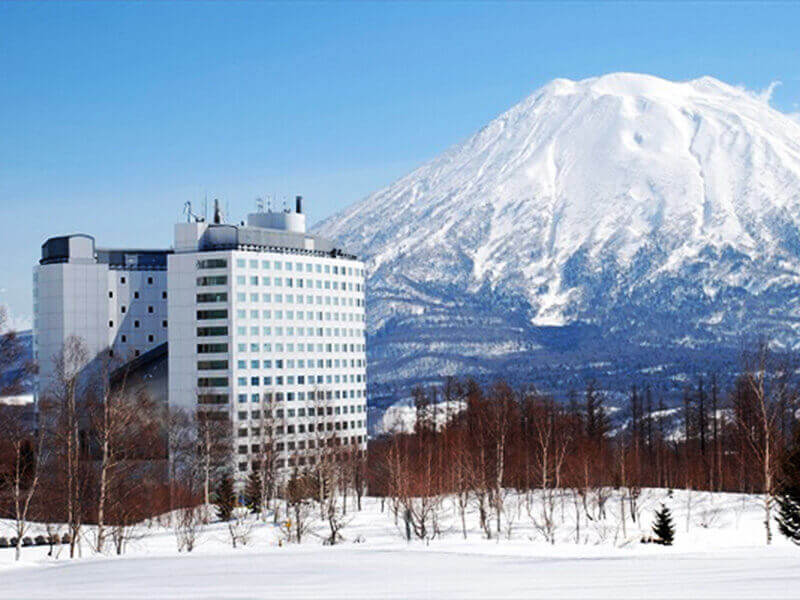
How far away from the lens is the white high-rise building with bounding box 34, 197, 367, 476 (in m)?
129

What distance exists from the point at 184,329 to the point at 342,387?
2338 cm

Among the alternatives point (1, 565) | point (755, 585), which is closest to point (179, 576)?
point (1, 565)

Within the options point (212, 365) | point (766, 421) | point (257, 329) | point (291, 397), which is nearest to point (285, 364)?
point (291, 397)

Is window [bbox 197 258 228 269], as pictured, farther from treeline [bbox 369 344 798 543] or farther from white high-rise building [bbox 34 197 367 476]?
treeline [bbox 369 344 798 543]

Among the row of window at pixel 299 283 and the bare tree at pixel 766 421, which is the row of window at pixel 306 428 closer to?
the row of window at pixel 299 283

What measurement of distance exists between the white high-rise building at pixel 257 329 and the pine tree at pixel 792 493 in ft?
244

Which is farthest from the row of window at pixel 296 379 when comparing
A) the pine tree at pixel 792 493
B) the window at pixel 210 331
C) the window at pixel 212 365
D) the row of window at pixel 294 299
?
the pine tree at pixel 792 493

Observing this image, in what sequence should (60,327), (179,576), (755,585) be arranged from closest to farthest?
(755,585) < (179,576) < (60,327)

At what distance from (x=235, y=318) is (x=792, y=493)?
88965 millimetres

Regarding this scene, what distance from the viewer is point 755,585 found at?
65.3ft

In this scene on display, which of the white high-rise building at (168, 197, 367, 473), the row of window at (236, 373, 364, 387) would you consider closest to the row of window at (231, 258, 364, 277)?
the white high-rise building at (168, 197, 367, 473)

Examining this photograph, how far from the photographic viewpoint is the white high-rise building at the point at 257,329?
129 meters

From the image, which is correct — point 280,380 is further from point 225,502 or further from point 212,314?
point 225,502

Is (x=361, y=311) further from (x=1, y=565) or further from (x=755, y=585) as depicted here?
(x=755, y=585)
